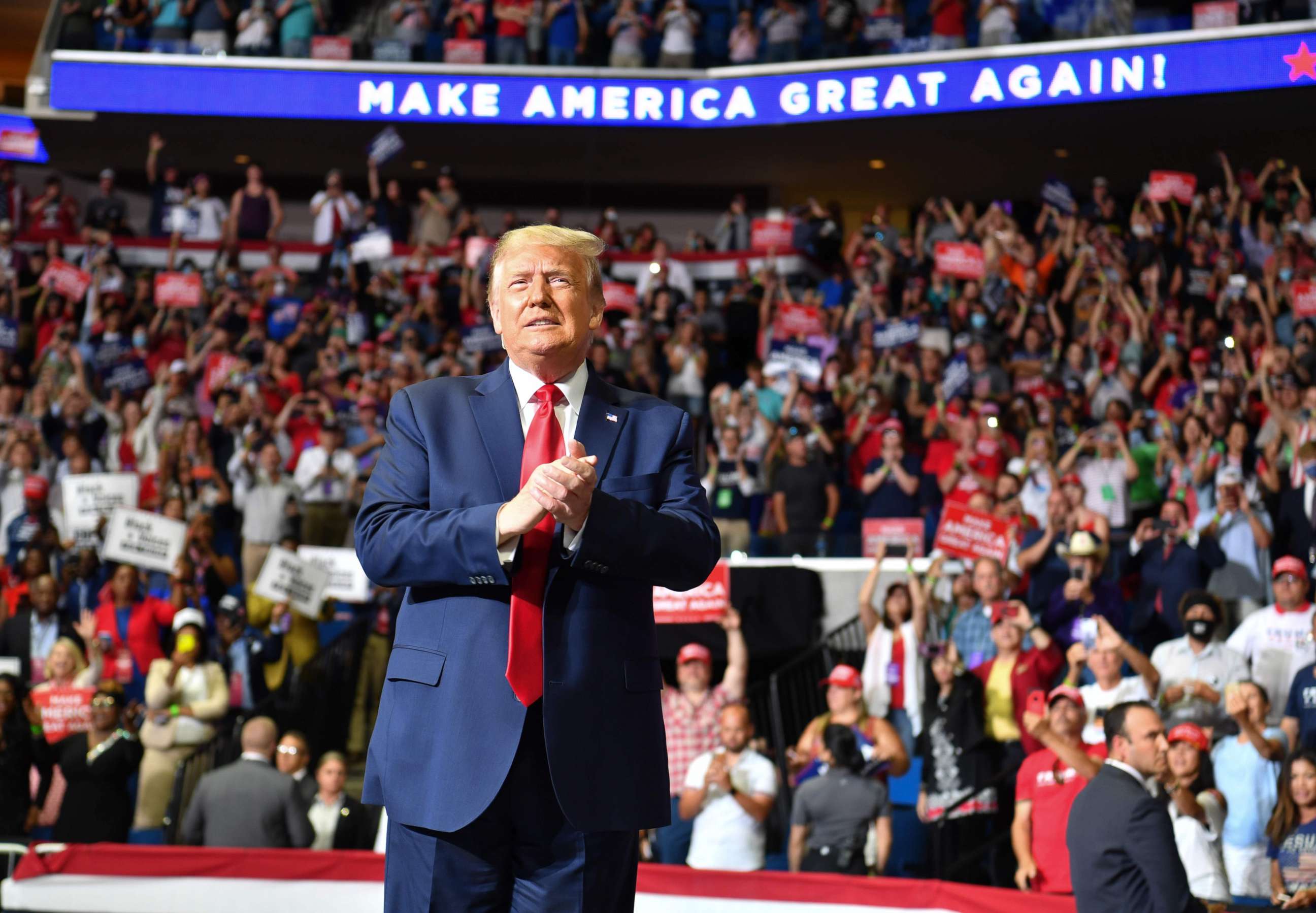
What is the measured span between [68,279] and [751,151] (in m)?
8.58

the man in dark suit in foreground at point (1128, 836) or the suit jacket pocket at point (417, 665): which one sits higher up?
the suit jacket pocket at point (417, 665)

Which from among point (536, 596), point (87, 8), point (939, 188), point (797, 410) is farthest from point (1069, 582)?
point (87, 8)

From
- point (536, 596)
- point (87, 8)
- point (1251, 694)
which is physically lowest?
point (1251, 694)

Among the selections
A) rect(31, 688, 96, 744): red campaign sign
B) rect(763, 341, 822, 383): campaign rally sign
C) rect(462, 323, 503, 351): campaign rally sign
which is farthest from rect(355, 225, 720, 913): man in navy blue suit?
rect(462, 323, 503, 351): campaign rally sign

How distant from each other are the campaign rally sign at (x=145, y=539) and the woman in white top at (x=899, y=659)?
4.78 m

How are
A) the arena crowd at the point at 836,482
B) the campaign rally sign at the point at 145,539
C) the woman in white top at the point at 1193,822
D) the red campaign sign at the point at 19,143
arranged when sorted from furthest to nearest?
the red campaign sign at the point at 19,143 < the campaign rally sign at the point at 145,539 < the arena crowd at the point at 836,482 < the woman in white top at the point at 1193,822

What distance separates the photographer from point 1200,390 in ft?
37.5

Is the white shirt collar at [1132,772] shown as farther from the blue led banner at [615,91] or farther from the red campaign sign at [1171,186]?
the blue led banner at [615,91]

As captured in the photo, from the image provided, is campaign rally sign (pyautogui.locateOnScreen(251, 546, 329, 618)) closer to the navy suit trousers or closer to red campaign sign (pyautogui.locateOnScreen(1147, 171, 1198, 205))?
red campaign sign (pyautogui.locateOnScreen(1147, 171, 1198, 205))

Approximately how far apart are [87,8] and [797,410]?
10.6 m

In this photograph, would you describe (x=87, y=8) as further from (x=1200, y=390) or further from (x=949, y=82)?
(x=1200, y=390)

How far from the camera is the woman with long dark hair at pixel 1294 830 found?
681 centimetres

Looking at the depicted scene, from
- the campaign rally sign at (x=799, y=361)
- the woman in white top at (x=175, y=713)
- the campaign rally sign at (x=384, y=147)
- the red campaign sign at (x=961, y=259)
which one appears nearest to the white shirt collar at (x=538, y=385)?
the woman in white top at (x=175, y=713)

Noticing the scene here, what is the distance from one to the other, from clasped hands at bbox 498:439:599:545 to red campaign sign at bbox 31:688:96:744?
7650mm
